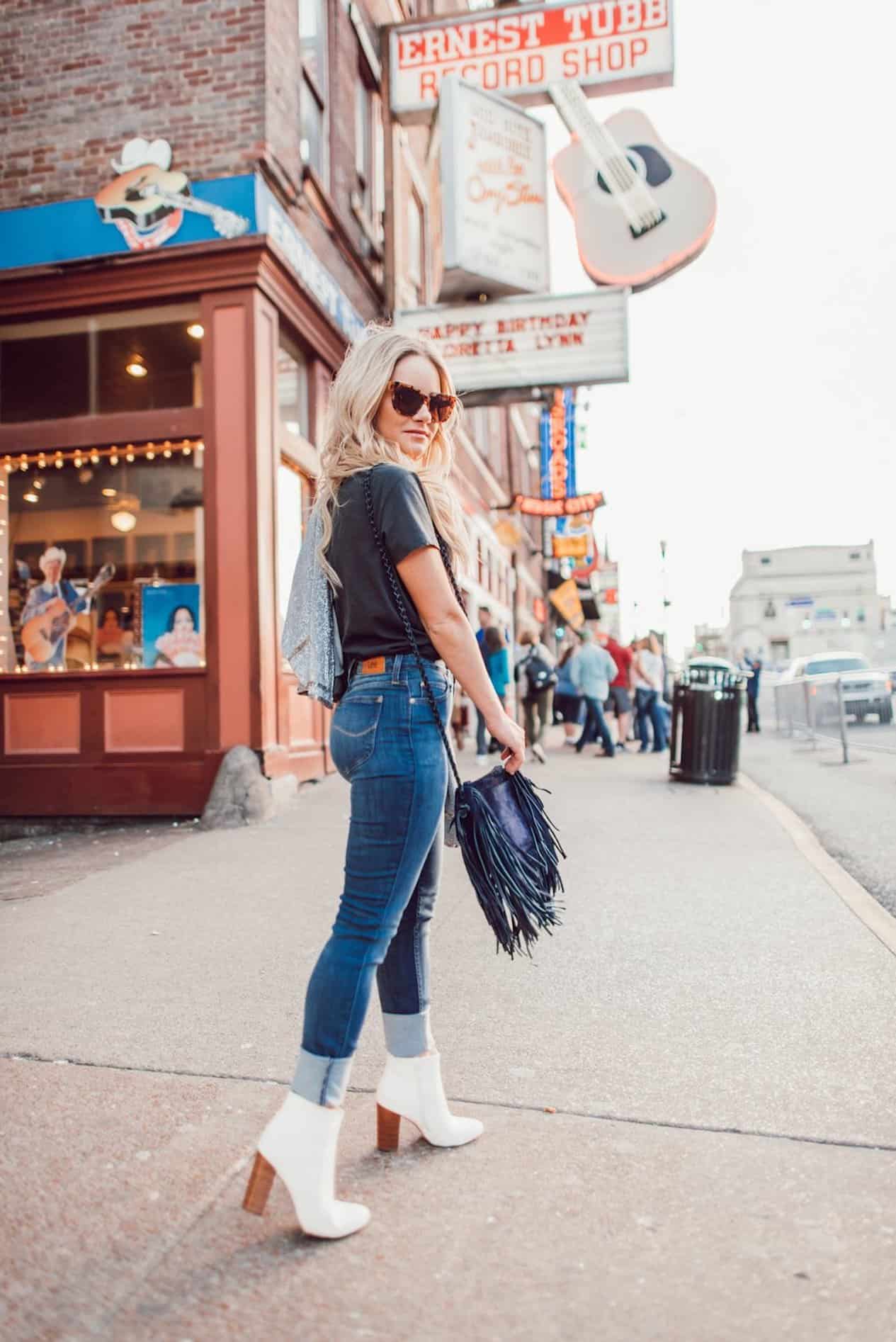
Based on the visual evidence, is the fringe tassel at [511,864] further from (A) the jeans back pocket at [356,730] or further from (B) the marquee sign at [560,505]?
(B) the marquee sign at [560,505]

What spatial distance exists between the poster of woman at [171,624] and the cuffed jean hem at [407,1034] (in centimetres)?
635

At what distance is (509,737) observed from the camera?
2281 millimetres

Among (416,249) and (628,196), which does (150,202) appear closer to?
(628,196)

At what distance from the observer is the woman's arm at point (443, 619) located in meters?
2.19

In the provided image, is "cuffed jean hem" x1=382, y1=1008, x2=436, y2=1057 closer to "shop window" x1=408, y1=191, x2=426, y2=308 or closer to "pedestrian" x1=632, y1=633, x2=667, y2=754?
"pedestrian" x1=632, y1=633, x2=667, y2=754

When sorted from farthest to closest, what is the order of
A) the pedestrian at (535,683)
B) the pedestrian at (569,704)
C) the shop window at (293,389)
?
the pedestrian at (569,704) → the pedestrian at (535,683) → the shop window at (293,389)

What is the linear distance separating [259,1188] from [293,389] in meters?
8.65

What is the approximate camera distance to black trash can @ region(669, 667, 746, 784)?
9.97 m

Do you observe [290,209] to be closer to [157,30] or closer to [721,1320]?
[157,30]

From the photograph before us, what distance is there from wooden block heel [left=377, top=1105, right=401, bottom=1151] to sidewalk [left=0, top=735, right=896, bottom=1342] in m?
0.03

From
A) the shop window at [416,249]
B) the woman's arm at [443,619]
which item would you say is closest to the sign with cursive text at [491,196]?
the shop window at [416,249]

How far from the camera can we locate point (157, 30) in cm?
859

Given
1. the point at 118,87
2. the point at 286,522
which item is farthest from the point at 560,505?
the point at 118,87

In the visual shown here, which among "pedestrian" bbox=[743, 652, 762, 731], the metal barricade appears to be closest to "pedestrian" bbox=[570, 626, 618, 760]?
the metal barricade
